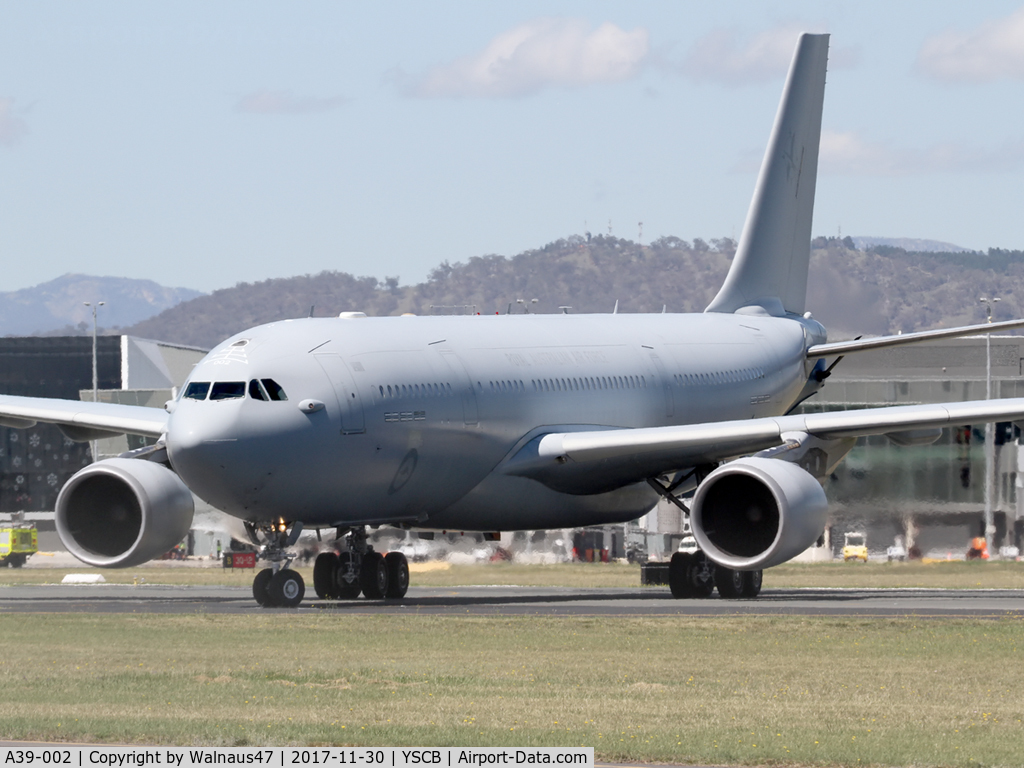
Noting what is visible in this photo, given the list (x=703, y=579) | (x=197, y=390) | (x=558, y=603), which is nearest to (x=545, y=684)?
(x=197, y=390)

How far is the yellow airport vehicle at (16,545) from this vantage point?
223ft

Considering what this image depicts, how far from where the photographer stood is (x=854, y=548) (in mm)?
53594

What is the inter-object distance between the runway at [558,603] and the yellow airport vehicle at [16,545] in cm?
3071

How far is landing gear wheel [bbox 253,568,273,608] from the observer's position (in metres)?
29.2

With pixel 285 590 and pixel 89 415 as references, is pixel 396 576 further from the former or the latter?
pixel 89 415

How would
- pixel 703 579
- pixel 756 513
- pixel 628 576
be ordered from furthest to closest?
pixel 628 576 → pixel 703 579 → pixel 756 513

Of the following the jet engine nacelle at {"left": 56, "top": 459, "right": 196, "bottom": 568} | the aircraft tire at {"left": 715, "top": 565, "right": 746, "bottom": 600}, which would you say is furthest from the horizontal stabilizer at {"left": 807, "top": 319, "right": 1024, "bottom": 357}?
the jet engine nacelle at {"left": 56, "top": 459, "right": 196, "bottom": 568}

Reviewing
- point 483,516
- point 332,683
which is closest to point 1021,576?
point 483,516

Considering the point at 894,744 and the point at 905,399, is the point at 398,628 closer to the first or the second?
the point at 894,744

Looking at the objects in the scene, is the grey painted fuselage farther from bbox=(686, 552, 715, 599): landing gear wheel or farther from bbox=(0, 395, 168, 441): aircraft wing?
bbox=(0, 395, 168, 441): aircraft wing

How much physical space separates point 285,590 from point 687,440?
7406 millimetres

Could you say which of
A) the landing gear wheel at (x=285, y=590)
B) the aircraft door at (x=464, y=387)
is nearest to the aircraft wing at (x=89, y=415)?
the landing gear wheel at (x=285, y=590)

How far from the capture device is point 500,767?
1177 cm

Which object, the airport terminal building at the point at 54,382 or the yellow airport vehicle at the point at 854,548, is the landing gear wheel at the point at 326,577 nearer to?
the yellow airport vehicle at the point at 854,548
